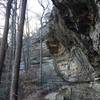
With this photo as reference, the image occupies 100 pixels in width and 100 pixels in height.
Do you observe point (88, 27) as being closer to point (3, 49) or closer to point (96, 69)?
point (96, 69)

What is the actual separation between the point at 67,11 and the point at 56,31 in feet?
11.9

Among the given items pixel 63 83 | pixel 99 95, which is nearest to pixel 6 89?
pixel 63 83

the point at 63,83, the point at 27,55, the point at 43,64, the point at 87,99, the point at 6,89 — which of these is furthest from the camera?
the point at 27,55

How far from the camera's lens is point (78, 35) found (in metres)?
11.0

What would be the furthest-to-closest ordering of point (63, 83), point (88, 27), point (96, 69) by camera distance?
1. point (63, 83)
2. point (96, 69)
3. point (88, 27)

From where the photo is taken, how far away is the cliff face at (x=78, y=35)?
9570 millimetres

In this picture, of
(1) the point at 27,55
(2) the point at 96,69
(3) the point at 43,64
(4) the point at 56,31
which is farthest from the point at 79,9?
(1) the point at 27,55

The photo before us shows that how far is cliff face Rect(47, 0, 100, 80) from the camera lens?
31.4ft

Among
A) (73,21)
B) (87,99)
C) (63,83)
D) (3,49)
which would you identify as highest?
(73,21)

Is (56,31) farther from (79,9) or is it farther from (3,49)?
(79,9)

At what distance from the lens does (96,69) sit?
1128 centimetres

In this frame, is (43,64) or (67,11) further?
(43,64)

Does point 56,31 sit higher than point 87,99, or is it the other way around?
point 56,31

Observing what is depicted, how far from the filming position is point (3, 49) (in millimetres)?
12078
